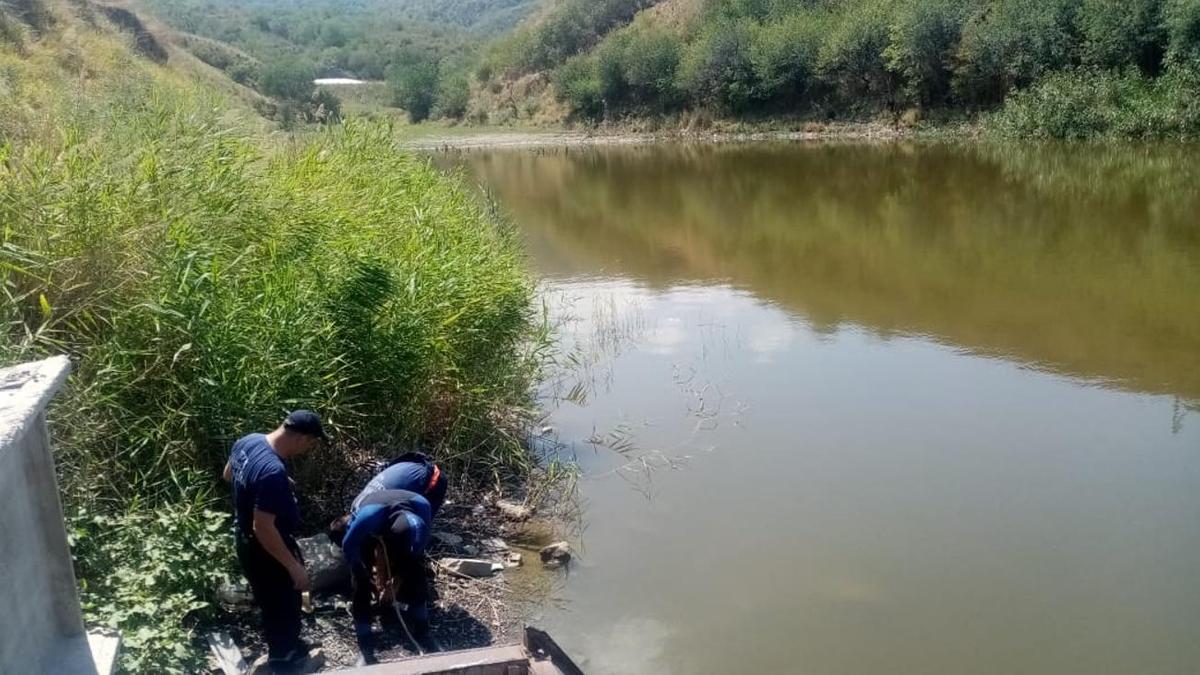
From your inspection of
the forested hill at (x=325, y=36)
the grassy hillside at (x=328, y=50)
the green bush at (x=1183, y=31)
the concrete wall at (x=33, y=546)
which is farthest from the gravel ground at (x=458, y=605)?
the forested hill at (x=325, y=36)

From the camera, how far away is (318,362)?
22.4 ft

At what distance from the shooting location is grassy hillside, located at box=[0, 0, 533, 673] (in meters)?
5.53

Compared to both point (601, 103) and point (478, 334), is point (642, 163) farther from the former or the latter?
point (478, 334)

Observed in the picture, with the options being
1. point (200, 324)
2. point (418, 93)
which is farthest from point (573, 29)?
point (200, 324)

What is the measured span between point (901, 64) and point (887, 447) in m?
39.3

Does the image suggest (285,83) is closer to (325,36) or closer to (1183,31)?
(1183,31)

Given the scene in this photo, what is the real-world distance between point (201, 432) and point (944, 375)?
26.1 feet

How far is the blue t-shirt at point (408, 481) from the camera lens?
232 inches

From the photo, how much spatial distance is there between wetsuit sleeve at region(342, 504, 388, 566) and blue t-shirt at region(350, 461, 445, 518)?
0.50 feet

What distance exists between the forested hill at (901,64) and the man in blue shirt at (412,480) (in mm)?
35789

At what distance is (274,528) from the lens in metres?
5.01

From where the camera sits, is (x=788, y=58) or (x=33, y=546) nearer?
(x=33, y=546)

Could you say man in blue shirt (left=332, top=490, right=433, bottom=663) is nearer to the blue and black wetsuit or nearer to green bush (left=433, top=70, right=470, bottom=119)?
the blue and black wetsuit

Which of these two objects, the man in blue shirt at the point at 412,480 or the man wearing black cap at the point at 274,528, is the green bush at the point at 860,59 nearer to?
the man in blue shirt at the point at 412,480
